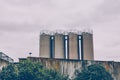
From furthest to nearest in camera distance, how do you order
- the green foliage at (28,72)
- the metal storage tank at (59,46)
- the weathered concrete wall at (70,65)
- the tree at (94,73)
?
1. the metal storage tank at (59,46)
2. the weathered concrete wall at (70,65)
3. the tree at (94,73)
4. the green foliage at (28,72)

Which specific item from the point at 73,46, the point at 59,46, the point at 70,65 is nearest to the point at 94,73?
the point at 70,65

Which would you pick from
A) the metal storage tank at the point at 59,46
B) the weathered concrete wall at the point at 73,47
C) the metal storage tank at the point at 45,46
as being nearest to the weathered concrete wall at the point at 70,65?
the weathered concrete wall at the point at 73,47

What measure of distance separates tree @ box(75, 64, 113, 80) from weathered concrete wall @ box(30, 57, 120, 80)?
168 cm

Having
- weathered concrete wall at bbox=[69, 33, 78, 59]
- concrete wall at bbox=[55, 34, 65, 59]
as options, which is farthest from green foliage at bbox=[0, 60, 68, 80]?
concrete wall at bbox=[55, 34, 65, 59]

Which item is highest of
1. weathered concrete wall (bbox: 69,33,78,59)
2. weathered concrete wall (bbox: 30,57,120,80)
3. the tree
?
weathered concrete wall (bbox: 69,33,78,59)

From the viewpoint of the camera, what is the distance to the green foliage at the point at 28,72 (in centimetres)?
4925

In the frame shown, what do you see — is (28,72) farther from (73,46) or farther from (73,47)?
(73,46)

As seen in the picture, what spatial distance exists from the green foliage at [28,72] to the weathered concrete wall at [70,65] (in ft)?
11.4

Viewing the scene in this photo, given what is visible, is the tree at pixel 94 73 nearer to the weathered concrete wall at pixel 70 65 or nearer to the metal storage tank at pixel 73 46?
the weathered concrete wall at pixel 70 65

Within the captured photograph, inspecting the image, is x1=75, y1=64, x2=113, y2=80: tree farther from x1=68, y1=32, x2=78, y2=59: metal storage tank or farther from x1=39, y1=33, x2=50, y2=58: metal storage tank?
x1=39, y1=33, x2=50, y2=58: metal storage tank

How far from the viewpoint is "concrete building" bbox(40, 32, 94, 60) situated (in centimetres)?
6506

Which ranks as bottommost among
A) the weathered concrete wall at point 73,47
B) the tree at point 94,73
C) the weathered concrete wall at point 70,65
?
the tree at point 94,73

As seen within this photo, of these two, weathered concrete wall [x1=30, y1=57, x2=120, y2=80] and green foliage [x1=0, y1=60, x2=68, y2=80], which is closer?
green foliage [x1=0, y1=60, x2=68, y2=80]

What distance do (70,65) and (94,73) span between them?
5.63m
